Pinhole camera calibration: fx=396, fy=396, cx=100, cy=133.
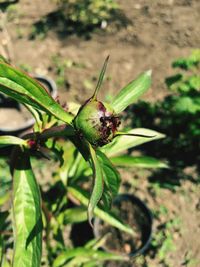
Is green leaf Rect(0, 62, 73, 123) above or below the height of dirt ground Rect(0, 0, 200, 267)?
below

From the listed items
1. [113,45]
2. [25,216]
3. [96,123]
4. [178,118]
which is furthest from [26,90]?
[113,45]

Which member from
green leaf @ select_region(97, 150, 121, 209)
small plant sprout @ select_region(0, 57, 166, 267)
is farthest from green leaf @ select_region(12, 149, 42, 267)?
green leaf @ select_region(97, 150, 121, 209)

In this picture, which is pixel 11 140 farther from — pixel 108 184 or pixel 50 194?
pixel 50 194

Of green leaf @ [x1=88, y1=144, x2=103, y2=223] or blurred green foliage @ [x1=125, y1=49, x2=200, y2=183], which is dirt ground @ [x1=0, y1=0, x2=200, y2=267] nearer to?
blurred green foliage @ [x1=125, y1=49, x2=200, y2=183]

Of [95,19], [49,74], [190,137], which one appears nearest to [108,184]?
[190,137]

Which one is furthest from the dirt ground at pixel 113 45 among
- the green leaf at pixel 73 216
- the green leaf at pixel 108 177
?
the green leaf at pixel 108 177
